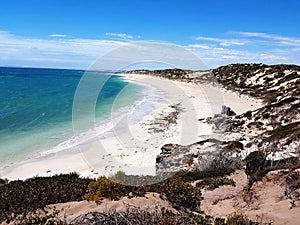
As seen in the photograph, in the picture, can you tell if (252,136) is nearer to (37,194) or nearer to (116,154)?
→ (116,154)

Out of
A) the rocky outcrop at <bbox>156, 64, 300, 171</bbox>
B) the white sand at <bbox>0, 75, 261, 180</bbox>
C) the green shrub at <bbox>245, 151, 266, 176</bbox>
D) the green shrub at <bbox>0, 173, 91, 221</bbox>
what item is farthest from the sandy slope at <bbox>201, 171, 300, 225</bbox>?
the white sand at <bbox>0, 75, 261, 180</bbox>

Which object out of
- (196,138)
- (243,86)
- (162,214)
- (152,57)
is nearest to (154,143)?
(196,138)

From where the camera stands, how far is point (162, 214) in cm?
605

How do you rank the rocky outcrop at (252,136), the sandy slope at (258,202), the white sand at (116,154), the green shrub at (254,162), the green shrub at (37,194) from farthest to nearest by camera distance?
the white sand at (116,154) → the rocky outcrop at (252,136) → the green shrub at (254,162) → the green shrub at (37,194) → the sandy slope at (258,202)

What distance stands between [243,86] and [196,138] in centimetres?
4362

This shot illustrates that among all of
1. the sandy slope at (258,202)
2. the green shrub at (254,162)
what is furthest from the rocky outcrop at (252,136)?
the sandy slope at (258,202)

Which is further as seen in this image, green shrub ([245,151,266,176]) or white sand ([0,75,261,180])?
white sand ([0,75,261,180])

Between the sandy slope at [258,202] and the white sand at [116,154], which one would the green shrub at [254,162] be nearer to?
the sandy slope at [258,202]

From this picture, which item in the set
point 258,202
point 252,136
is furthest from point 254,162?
point 252,136

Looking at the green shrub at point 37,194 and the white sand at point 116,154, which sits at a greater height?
the green shrub at point 37,194

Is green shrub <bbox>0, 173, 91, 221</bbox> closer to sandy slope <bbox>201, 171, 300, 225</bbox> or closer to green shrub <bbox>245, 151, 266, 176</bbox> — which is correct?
sandy slope <bbox>201, 171, 300, 225</bbox>

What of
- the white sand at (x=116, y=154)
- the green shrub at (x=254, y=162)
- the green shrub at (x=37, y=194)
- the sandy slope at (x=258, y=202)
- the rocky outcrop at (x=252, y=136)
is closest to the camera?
the sandy slope at (x=258, y=202)

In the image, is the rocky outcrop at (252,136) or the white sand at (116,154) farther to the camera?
the white sand at (116,154)

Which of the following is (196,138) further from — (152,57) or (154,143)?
(152,57)
